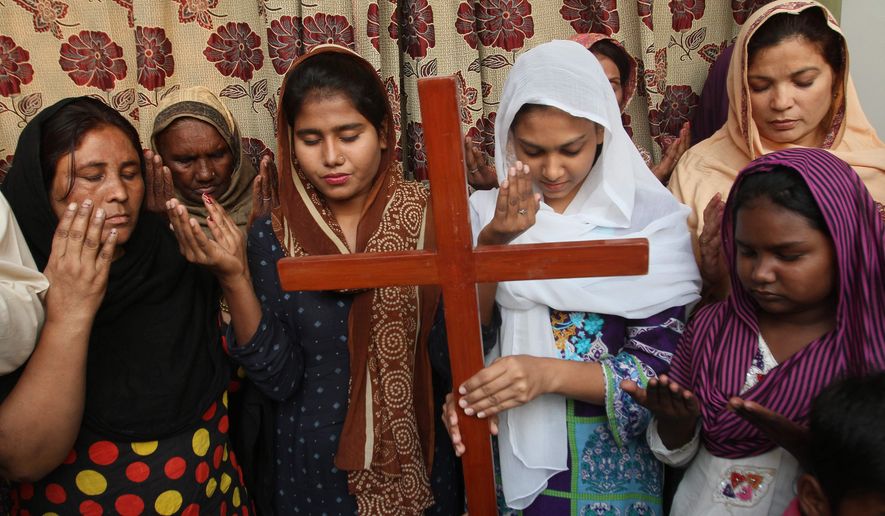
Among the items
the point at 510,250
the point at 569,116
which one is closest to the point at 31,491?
the point at 510,250

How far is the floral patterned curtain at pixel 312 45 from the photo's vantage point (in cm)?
249

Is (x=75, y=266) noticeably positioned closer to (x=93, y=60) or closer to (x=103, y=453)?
(x=103, y=453)

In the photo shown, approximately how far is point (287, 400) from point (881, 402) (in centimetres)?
139

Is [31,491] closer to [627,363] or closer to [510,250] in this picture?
[510,250]

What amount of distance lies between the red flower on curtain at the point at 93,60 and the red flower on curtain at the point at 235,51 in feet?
1.21

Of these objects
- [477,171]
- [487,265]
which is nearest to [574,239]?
[487,265]

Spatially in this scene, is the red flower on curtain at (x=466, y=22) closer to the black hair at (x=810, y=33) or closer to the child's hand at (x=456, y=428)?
the black hair at (x=810, y=33)

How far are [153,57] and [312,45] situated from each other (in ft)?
2.11

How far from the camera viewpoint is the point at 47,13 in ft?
8.25

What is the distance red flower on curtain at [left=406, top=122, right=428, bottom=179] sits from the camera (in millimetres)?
2605

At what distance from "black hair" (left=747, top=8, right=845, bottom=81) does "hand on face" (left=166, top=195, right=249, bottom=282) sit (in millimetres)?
1657

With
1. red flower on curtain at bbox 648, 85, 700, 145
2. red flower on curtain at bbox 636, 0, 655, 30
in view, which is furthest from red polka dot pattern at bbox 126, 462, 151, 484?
red flower on curtain at bbox 636, 0, 655, 30

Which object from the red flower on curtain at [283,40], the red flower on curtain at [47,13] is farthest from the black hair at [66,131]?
the red flower on curtain at [47,13]

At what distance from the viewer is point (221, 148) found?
241 cm
